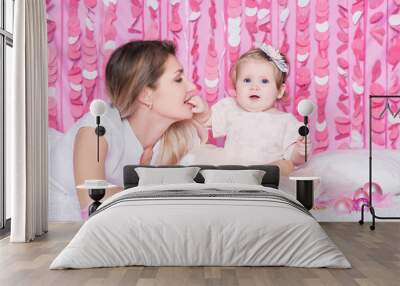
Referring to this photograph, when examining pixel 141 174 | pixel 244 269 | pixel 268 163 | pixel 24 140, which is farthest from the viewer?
pixel 268 163

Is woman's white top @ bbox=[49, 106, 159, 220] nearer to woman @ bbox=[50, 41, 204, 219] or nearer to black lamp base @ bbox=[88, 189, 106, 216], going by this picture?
woman @ bbox=[50, 41, 204, 219]

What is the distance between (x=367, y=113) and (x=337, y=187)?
0.99 metres

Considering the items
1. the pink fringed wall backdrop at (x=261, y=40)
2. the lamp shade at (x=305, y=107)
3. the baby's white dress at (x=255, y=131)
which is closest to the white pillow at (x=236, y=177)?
the baby's white dress at (x=255, y=131)

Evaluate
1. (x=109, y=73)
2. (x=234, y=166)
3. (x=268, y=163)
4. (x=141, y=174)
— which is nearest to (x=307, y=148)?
(x=268, y=163)

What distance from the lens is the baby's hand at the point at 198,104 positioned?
23.6ft

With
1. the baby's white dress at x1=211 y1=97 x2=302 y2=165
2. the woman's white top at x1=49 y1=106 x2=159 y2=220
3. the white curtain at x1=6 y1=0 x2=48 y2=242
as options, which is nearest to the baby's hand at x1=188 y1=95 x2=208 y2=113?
the baby's white dress at x1=211 y1=97 x2=302 y2=165

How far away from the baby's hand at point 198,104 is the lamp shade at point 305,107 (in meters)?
1.16

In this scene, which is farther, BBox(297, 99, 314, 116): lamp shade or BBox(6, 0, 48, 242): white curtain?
BBox(297, 99, 314, 116): lamp shade

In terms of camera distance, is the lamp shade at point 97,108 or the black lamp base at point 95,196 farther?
the lamp shade at point 97,108

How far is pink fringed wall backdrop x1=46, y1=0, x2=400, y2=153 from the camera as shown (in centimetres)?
718

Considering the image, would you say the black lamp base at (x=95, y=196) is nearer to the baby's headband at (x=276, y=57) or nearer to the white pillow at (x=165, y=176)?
the white pillow at (x=165, y=176)

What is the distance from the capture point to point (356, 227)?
6770 mm

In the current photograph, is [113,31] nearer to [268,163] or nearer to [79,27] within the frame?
[79,27]

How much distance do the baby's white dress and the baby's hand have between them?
0.12 metres
